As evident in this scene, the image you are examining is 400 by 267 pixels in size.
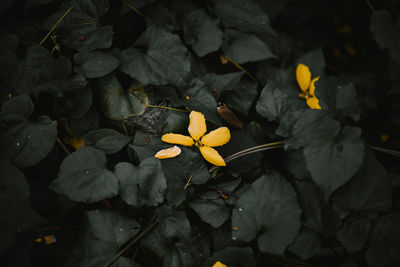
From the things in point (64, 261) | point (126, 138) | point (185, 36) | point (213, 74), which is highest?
point (185, 36)

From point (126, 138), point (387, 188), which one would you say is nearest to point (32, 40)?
point (126, 138)

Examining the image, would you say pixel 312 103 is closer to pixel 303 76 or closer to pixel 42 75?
pixel 303 76

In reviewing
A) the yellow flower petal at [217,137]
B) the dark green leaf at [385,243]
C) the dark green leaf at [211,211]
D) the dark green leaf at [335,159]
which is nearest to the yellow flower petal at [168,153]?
the yellow flower petal at [217,137]

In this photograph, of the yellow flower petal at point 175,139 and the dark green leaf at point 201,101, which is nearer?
the yellow flower petal at point 175,139

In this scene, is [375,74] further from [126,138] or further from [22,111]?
[22,111]

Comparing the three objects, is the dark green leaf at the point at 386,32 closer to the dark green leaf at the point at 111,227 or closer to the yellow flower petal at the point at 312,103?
the yellow flower petal at the point at 312,103

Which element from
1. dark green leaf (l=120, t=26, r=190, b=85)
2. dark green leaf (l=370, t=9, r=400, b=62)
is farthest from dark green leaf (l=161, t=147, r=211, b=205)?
dark green leaf (l=370, t=9, r=400, b=62)

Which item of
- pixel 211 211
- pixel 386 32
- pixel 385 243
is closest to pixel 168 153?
pixel 211 211
